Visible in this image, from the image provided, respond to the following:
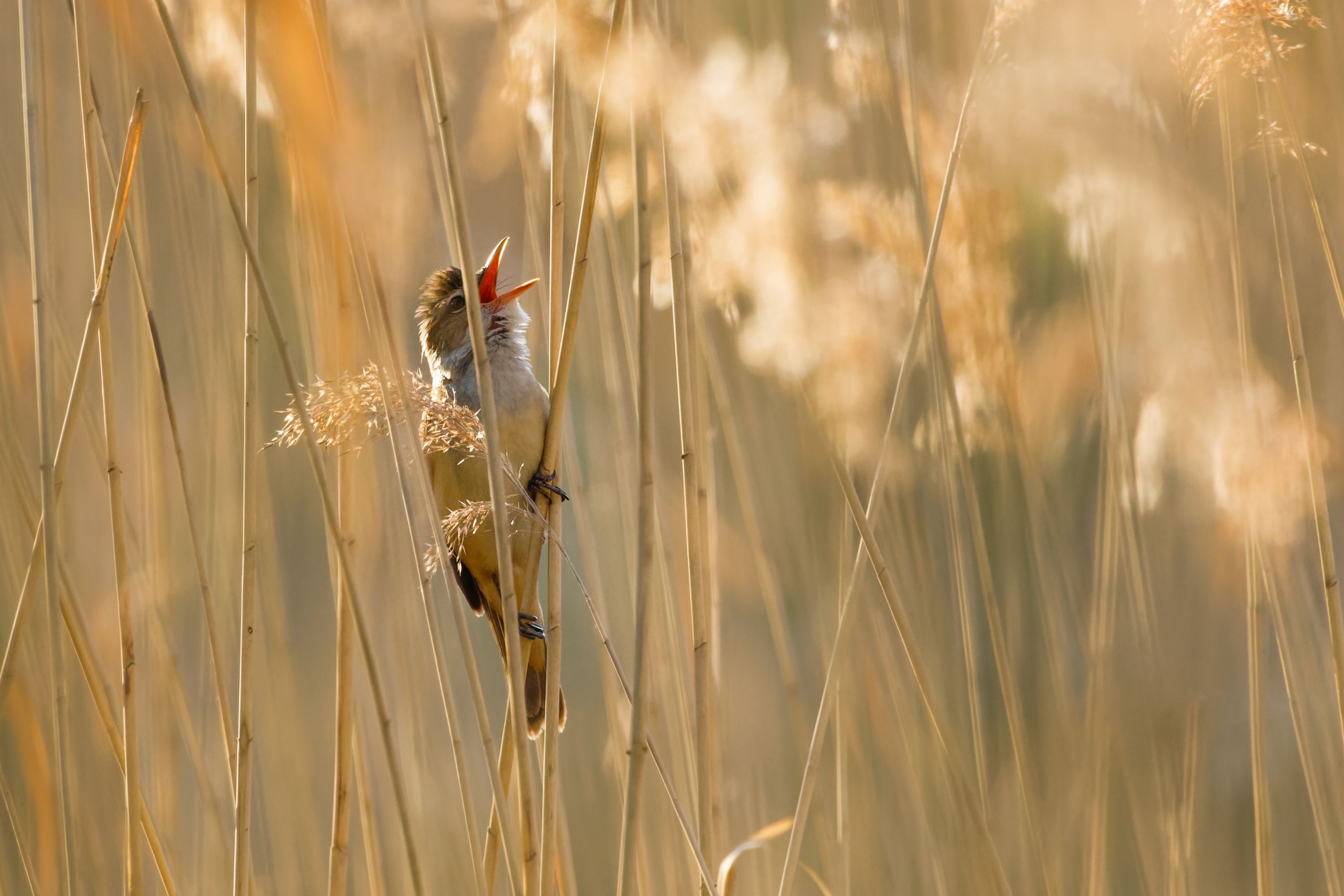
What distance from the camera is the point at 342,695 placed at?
1.18 meters

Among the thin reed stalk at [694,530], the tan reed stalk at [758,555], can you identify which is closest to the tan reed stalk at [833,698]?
the thin reed stalk at [694,530]

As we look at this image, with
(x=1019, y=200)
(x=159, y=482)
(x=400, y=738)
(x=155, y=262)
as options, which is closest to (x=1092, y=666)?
(x=1019, y=200)

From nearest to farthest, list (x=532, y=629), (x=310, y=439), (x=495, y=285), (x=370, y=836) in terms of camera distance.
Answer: (x=310, y=439)
(x=370, y=836)
(x=532, y=629)
(x=495, y=285)

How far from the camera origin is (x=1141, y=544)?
165 centimetres

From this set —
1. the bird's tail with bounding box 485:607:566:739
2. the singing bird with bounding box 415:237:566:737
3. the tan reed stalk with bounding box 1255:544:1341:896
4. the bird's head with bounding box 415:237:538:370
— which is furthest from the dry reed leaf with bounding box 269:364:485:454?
the tan reed stalk with bounding box 1255:544:1341:896

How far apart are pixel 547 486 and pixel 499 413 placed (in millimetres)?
513

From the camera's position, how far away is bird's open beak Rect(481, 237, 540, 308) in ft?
6.31

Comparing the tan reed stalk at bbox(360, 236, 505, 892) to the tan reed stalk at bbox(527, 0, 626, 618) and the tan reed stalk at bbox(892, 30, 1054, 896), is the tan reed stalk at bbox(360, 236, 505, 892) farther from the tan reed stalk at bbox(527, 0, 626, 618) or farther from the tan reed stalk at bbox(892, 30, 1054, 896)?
the tan reed stalk at bbox(892, 30, 1054, 896)

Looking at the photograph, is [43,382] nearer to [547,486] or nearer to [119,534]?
[119,534]

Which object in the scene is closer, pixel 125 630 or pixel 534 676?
pixel 125 630

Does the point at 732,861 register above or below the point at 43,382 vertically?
below

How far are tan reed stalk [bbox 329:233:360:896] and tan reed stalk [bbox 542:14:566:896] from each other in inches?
8.4

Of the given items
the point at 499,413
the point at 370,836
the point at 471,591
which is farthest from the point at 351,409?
the point at 471,591

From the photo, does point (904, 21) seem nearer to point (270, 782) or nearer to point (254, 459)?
point (254, 459)
